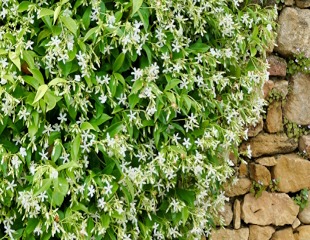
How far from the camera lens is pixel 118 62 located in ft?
6.44

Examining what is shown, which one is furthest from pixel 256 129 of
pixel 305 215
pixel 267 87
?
pixel 305 215

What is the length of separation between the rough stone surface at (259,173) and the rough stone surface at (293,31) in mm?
610

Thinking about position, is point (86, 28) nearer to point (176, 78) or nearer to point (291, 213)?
point (176, 78)

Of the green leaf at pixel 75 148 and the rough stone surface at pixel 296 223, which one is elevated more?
the green leaf at pixel 75 148

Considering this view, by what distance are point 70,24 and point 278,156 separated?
143cm

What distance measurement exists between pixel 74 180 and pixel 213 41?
93 centimetres

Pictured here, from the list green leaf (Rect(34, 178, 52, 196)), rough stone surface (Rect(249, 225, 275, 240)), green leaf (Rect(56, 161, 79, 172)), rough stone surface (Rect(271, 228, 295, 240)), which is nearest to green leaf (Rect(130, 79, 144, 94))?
green leaf (Rect(56, 161, 79, 172))

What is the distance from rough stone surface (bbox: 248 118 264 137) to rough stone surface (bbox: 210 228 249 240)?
0.50m

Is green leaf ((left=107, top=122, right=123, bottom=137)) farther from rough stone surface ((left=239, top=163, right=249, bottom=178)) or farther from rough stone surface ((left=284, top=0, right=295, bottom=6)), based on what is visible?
rough stone surface ((left=284, top=0, right=295, bottom=6))

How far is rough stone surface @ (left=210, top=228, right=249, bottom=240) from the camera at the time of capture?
270cm

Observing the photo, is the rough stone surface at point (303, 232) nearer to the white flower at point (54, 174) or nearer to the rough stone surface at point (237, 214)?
the rough stone surface at point (237, 214)

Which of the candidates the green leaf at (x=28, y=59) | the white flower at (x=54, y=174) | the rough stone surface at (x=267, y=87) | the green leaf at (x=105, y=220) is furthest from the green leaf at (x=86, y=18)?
the rough stone surface at (x=267, y=87)

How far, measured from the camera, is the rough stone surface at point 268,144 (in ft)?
9.01

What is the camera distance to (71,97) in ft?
6.18
